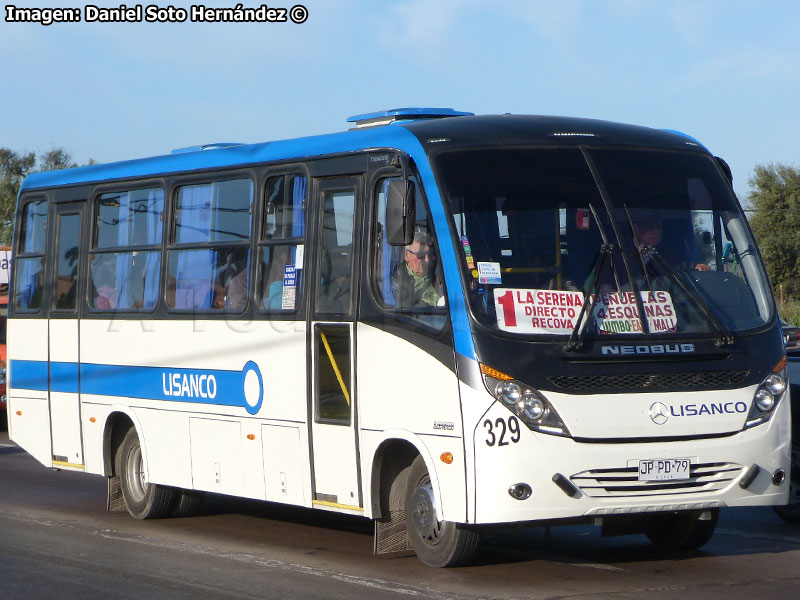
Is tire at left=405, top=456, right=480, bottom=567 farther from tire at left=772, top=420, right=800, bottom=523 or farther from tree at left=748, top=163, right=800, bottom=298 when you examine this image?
tree at left=748, top=163, right=800, bottom=298

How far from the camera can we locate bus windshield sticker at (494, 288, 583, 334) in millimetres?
8578

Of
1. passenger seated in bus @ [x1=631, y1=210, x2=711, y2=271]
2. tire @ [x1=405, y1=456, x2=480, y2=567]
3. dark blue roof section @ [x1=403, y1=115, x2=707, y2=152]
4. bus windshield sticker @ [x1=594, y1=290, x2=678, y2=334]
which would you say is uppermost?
dark blue roof section @ [x1=403, y1=115, x2=707, y2=152]

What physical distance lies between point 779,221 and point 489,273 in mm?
59174

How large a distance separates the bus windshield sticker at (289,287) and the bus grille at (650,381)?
8.62 feet

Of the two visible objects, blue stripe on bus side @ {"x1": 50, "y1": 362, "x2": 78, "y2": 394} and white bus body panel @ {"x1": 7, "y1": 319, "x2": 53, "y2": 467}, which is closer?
blue stripe on bus side @ {"x1": 50, "y1": 362, "x2": 78, "y2": 394}

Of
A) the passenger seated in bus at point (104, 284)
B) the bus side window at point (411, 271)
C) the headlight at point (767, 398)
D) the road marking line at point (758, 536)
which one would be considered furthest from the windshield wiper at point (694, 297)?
the passenger seated in bus at point (104, 284)

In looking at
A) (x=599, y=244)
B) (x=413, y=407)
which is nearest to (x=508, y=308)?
(x=599, y=244)

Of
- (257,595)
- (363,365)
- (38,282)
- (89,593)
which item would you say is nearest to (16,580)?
(89,593)

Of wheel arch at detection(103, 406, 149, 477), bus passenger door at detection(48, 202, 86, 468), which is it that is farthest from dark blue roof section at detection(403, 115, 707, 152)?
bus passenger door at detection(48, 202, 86, 468)

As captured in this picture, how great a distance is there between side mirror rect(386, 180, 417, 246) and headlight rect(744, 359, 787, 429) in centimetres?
244

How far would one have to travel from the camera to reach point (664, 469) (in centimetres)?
859

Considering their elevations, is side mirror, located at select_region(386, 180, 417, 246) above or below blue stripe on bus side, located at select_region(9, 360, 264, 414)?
above

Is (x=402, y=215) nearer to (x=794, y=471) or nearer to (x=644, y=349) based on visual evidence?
(x=644, y=349)

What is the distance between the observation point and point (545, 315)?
862 centimetres
